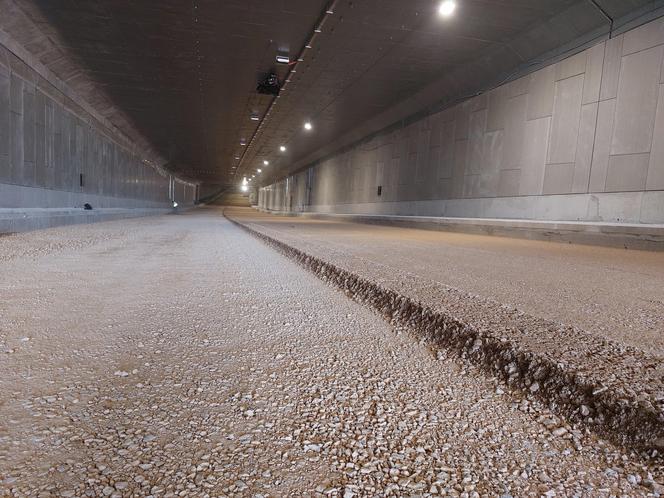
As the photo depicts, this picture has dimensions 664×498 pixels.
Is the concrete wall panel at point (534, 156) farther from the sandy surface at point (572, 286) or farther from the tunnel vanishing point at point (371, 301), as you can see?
the sandy surface at point (572, 286)

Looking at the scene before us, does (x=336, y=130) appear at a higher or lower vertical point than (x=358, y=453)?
higher

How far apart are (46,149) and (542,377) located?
53.8 feet

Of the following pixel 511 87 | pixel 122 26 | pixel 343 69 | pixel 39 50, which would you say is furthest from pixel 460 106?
pixel 39 50

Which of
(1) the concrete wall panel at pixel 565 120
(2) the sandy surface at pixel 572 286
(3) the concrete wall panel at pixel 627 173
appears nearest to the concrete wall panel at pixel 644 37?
(1) the concrete wall panel at pixel 565 120

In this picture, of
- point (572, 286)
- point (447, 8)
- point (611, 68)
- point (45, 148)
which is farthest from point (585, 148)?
point (45, 148)

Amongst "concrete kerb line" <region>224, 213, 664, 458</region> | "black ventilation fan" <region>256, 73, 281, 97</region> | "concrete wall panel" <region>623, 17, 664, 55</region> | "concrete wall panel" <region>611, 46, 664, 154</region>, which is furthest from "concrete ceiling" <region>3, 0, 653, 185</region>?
"concrete kerb line" <region>224, 213, 664, 458</region>

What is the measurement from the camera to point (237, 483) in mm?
1008

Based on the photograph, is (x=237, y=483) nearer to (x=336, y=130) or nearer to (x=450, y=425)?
(x=450, y=425)

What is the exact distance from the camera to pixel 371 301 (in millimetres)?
2975

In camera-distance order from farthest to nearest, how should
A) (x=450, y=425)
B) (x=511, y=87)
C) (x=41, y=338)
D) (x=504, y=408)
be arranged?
1. (x=511, y=87)
2. (x=41, y=338)
3. (x=504, y=408)
4. (x=450, y=425)

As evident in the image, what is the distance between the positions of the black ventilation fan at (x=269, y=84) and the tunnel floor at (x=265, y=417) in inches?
572

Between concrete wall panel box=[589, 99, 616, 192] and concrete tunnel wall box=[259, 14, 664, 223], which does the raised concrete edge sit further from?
concrete wall panel box=[589, 99, 616, 192]

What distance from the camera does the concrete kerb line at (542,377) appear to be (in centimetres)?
122

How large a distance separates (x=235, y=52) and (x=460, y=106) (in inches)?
319
